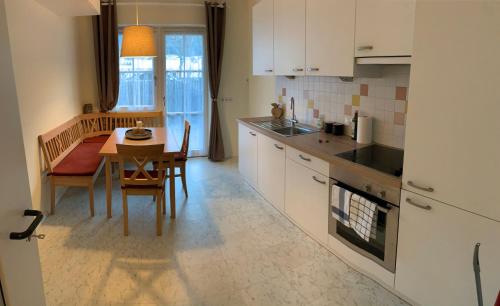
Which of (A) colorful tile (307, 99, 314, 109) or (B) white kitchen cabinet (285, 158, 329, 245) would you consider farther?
(A) colorful tile (307, 99, 314, 109)

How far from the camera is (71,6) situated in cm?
392

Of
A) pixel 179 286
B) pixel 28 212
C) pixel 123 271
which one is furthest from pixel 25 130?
pixel 28 212

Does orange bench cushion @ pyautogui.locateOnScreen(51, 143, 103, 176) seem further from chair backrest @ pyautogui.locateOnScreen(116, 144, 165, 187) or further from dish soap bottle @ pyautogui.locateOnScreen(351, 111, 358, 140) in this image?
dish soap bottle @ pyautogui.locateOnScreen(351, 111, 358, 140)

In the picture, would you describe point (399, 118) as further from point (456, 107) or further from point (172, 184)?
point (172, 184)

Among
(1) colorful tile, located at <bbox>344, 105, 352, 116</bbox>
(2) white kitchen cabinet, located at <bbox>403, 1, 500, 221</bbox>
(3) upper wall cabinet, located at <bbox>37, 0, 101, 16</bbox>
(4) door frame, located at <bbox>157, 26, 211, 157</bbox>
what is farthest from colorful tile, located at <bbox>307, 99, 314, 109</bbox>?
(3) upper wall cabinet, located at <bbox>37, 0, 101, 16</bbox>

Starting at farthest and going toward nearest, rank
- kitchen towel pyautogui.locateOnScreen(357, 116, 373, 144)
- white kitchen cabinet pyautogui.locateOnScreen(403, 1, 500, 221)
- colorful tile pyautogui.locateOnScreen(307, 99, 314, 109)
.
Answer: colorful tile pyautogui.locateOnScreen(307, 99, 314, 109)
kitchen towel pyautogui.locateOnScreen(357, 116, 373, 144)
white kitchen cabinet pyautogui.locateOnScreen(403, 1, 500, 221)

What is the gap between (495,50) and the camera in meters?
1.68

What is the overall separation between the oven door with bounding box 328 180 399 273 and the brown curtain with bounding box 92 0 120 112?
3887 millimetres

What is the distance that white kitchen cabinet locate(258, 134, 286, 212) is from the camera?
3.64 meters

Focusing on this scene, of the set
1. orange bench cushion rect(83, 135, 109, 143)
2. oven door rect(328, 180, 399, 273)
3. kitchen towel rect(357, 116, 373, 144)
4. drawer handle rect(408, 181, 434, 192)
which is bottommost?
oven door rect(328, 180, 399, 273)

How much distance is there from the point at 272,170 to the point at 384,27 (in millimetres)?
1827

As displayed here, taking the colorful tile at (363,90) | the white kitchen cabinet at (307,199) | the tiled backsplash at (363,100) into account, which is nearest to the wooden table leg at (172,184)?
the white kitchen cabinet at (307,199)

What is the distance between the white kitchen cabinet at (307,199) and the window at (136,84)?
3.06 meters

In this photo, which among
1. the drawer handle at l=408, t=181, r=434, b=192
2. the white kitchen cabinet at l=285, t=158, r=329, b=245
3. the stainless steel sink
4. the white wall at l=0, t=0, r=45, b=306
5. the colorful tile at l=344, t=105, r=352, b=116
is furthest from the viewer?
the stainless steel sink
